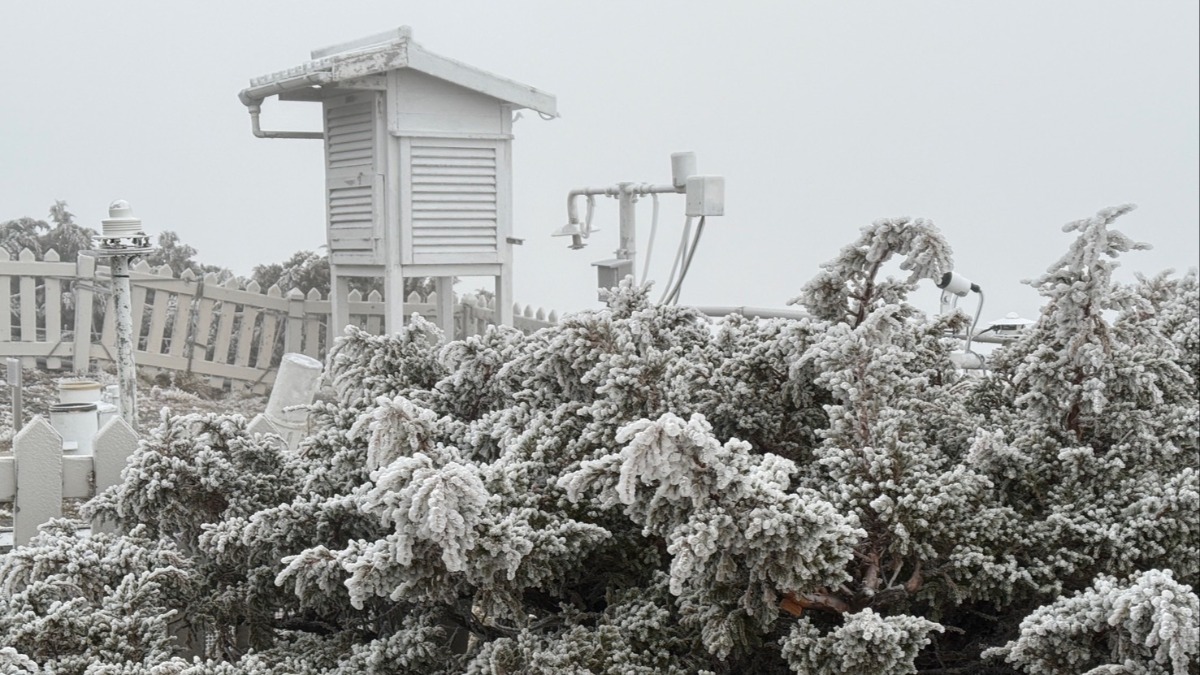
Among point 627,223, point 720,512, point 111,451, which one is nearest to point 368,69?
point 627,223

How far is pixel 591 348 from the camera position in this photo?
7.44 ft

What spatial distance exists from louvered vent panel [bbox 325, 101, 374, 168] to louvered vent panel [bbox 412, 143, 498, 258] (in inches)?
10.4

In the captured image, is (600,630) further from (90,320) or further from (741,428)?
(90,320)

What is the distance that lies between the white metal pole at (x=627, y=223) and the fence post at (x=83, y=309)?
2535 mm

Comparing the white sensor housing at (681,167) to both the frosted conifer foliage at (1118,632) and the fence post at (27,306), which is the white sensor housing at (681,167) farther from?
the frosted conifer foliage at (1118,632)

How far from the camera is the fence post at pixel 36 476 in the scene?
115 inches

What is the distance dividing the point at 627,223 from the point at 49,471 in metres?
3.41

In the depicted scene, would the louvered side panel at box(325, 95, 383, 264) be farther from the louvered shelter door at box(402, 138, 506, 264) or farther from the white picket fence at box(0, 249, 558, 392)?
the white picket fence at box(0, 249, 558, 392)

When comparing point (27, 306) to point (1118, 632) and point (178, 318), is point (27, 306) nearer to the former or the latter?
point (178, 318)

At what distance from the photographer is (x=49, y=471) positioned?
9.70 ft

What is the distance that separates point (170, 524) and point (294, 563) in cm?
71

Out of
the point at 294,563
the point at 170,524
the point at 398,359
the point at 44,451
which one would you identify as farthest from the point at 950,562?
the point at 44,451

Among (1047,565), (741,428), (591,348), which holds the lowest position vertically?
(1047,565)

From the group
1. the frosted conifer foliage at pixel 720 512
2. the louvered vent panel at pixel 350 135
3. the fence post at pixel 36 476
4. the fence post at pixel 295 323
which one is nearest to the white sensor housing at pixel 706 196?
the fence post at pixel 36 476
